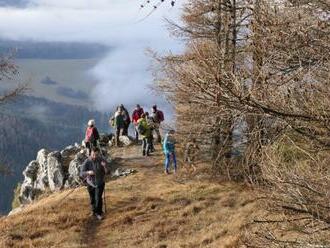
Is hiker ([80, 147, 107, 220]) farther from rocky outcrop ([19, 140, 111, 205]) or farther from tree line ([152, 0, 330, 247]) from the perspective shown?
tree line ([152, 0, 330, 247])

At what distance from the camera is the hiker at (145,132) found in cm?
2923

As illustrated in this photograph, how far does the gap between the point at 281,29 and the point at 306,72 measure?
25.4 inches

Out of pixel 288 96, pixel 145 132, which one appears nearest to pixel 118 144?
pixel 145 132

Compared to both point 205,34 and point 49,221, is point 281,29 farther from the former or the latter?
point 205,34

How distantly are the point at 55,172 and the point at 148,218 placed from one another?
1143 cm

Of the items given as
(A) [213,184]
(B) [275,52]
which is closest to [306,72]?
(B) [275,52]

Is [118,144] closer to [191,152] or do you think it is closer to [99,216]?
[191,152]

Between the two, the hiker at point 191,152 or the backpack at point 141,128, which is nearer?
the hiker at point 191,152

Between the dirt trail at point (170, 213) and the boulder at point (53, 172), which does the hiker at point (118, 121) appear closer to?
the boulder at point (53, 172)

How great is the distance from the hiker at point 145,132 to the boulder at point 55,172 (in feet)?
13.3

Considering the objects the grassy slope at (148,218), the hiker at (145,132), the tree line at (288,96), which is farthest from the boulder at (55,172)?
the tree line at (288,96)

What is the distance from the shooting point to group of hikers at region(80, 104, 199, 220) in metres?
20.2

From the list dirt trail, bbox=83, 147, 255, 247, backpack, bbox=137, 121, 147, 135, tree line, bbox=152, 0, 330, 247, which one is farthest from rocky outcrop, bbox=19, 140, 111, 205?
tree line, bbox=152, 0, 330, 247

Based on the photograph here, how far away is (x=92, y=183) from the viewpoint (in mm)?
20281
